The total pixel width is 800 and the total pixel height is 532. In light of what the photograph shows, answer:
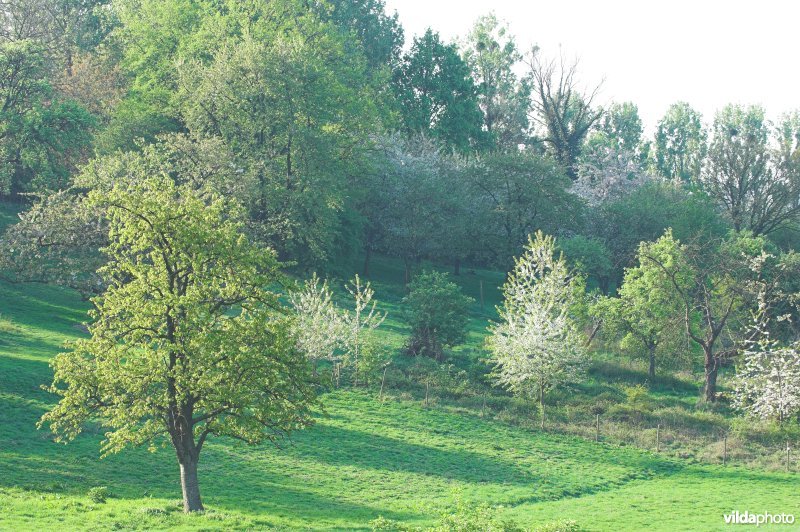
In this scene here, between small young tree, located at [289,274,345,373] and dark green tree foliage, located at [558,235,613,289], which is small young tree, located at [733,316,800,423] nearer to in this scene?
small young tree, located at [289,274,345,373]

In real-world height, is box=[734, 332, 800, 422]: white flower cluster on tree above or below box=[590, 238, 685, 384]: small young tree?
below

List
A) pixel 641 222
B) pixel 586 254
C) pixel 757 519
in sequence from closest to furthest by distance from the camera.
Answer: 1. pixel 757 519
2. pixel 586 254
3. pixel 641 222

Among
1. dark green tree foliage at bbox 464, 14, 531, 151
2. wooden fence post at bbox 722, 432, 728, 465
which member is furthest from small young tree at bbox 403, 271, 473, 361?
dark green tree foliage at bbox 464, 14, 531, 151

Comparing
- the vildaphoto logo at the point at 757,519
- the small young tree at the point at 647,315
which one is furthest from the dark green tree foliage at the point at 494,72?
the vildaphoto logo at the point at 757,519

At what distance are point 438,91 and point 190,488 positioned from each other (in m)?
87.3

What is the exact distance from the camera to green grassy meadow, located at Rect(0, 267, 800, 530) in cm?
3055

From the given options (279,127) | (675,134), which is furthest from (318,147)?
(675,134)

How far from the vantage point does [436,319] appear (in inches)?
2328

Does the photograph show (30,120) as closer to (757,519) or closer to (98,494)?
(98,494)

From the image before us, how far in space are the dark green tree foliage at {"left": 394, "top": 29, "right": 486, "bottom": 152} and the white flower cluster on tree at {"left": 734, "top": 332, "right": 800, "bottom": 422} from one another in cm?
6221

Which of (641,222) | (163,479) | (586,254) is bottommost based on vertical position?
(163,479)

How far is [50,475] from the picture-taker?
1303 inches

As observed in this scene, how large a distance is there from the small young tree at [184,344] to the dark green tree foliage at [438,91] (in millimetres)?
81695

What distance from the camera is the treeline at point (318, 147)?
59.5 meters
